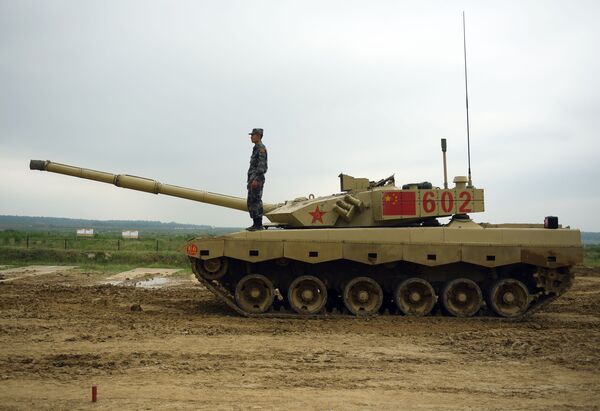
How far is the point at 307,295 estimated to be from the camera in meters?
12.5

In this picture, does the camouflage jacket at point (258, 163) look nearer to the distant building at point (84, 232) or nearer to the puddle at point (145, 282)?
the puddle at point (145, 282)

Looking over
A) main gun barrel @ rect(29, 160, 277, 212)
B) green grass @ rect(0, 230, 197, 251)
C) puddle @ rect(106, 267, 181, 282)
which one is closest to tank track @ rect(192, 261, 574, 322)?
main gun barrel @ rect(29, 160, 277, 212)

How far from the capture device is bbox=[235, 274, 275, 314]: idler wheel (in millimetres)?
12453

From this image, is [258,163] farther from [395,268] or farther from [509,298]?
[509,298]

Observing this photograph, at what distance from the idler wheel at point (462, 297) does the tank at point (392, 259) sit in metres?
0.02

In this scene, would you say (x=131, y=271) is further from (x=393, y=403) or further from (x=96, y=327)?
(x=393, y=403)

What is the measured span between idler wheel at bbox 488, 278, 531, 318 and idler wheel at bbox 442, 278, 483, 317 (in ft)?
1.00

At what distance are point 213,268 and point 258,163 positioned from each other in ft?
7.82

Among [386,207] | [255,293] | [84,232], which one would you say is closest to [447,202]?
[386,207]

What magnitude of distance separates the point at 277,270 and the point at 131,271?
13453 millimetres

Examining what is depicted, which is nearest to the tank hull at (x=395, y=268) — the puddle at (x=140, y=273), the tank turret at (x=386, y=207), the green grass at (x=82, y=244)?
the tank turret at (x=386, y=207)

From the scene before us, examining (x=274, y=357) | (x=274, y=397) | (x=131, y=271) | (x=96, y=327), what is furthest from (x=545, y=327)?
(x=131, y=271)

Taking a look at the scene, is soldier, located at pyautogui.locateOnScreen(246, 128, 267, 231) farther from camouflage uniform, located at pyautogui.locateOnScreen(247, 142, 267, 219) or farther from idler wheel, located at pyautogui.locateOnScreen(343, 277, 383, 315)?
idler wheel, located at pyautogui.locateOnScreen(343, 277, 383, 315)

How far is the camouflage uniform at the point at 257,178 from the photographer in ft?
41.9
